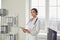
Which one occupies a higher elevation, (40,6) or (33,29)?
(40,6)

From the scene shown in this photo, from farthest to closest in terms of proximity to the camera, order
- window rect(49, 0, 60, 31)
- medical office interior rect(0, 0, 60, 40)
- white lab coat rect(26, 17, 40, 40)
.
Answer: window rect(49, 0, 60, 31), medical office interior rect(0, 0, 60, 40), white lab coat rect(26, 17, 40, 40)

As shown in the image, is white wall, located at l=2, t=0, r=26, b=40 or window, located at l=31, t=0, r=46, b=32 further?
window, located at l=31, t=0, r=46, b=32

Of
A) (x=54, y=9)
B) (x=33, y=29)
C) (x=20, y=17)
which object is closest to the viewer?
(x=33, y=29)

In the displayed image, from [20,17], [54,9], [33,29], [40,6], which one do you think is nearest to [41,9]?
[40,6]

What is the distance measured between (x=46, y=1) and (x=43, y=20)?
1.87 ft

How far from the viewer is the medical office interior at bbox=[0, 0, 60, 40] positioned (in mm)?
4277

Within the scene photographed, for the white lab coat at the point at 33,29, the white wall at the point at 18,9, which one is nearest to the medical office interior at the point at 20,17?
the white wall at the point at 18,9

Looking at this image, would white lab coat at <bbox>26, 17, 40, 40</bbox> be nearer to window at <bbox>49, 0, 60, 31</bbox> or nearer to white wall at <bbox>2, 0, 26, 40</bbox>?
white wall at <bbox>2, 0, 26, 40</bbox>

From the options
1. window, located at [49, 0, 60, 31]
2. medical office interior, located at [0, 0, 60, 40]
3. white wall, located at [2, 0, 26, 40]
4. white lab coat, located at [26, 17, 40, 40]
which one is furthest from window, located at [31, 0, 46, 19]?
white lab coat, located at [26, 17, 40, 40]

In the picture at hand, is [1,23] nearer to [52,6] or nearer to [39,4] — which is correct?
[39,4]

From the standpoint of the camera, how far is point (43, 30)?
4.42m

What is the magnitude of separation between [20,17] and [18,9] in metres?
0.24

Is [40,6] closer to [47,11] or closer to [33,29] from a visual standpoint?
[47,11]

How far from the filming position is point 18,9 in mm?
4332
